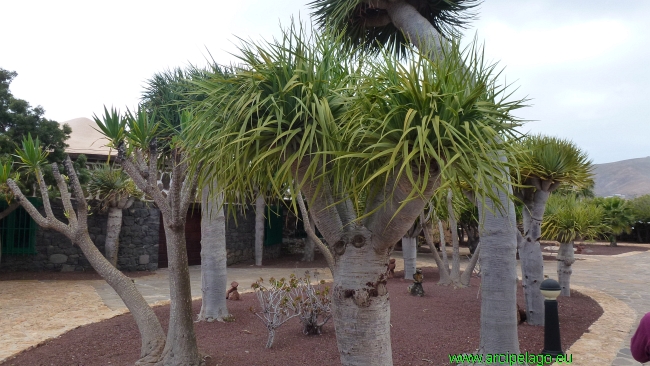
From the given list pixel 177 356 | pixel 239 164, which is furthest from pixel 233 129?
pixel 177 356

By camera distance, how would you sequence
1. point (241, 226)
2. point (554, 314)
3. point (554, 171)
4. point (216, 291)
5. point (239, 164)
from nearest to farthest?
point (239, 164)
point (554, 314)
point (554, 171)
point (216, 291)
point (241, 226)

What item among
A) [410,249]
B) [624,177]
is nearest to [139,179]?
[410,249]

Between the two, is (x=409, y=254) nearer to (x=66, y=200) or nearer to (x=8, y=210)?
(x=66, y=200)

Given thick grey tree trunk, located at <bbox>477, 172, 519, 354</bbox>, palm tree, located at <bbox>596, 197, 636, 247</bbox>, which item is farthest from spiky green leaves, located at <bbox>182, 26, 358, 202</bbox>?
palm tree, located at <bbox>596, 197, 636, 247</bbox>

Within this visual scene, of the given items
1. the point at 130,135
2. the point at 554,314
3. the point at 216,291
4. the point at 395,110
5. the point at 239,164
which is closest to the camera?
the point at 395,110

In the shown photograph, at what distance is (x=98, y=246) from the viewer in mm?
13867

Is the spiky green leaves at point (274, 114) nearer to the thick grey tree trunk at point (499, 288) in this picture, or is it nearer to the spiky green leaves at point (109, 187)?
the thick grey tree trunk at point (499, 288)

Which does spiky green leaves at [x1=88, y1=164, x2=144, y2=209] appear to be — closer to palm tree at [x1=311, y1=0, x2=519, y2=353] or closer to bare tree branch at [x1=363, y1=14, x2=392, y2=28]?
palm tree at [x1=311, y1=0, x2=519, y2=353]

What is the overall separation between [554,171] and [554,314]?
2215mm

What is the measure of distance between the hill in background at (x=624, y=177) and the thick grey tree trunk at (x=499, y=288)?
129013 mm

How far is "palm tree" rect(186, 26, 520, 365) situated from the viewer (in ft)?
7.97

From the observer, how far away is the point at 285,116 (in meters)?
2.82

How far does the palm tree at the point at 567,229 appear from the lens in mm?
9656

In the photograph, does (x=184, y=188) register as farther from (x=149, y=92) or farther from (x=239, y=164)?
(x=149, y=92)
